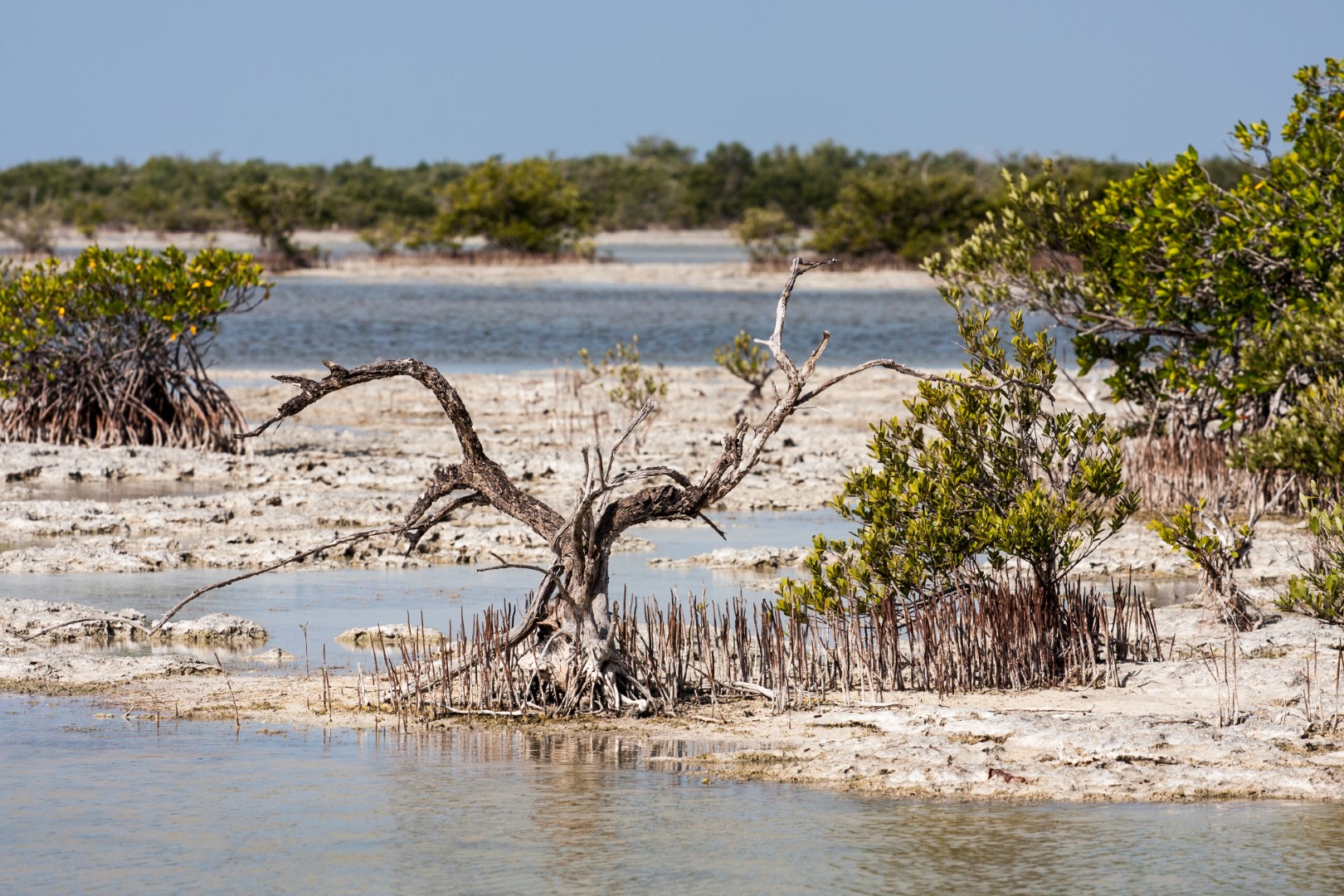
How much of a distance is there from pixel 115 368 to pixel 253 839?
1288 cm

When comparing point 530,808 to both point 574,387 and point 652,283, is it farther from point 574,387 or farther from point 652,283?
→ point 652,283

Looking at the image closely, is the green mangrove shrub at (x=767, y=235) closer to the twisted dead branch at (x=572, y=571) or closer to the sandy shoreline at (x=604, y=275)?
the sandy shoreline at (x=604, y=275)

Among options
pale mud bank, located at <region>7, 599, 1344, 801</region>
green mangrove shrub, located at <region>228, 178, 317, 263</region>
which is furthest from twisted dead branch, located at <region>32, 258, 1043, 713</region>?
green mangrove shrub, located at <region>228, 178, 317, 263</region>

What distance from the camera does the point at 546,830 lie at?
6.72m

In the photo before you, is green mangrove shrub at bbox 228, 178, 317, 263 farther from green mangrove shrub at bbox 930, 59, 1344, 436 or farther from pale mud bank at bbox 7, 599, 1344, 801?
pale mud bank at bbox 7, 599, 1344, 801

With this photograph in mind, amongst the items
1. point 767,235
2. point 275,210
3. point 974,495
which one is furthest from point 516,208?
point 974,495

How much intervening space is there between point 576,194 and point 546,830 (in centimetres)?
6029

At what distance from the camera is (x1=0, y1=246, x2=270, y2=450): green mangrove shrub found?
705 inches

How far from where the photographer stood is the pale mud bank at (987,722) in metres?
7.34

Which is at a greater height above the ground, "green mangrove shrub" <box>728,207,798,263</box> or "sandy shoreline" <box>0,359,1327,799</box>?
"green mangrove shrub" <box>728,207,798,263</box>

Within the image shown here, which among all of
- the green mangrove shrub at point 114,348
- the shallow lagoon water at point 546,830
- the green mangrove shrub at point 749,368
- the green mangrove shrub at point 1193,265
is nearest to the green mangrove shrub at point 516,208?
the green mangrove shrub at point 749,368

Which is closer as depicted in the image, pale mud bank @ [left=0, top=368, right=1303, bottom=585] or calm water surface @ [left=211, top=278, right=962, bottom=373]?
pale mud bank @ [left=0, top=368, right=1303, bottom=585]

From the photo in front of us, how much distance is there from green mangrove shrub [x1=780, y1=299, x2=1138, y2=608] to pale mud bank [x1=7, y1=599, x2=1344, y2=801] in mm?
688

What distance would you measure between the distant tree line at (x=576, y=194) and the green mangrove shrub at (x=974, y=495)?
20.9 meters
